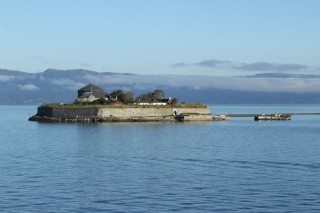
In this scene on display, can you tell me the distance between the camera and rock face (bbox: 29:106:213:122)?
103062 millimetres

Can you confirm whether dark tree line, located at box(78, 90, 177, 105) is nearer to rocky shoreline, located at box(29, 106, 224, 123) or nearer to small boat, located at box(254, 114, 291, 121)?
rocky shoreline, located at box(29, 106, 224, 123)

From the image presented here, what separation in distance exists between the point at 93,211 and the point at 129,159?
1836cm

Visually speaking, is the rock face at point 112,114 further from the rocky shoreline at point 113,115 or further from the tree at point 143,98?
the tree at point 143,98

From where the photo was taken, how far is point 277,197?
28.2m

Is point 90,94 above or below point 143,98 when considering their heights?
above

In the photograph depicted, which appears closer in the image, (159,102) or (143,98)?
(159,102)

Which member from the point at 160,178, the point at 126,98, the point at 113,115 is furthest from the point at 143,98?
the point at 160,178

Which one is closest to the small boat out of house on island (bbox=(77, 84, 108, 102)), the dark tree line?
the dark tree line

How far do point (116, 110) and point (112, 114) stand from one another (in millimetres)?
975

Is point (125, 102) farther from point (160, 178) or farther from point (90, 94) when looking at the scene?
point (160, 178)

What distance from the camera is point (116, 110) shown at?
104 meters

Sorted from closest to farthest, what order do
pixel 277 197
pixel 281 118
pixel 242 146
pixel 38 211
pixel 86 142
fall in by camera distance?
pixel 38 211
pixel 277 197
pixel 242 146
pixel 86 142
pixel 281 118

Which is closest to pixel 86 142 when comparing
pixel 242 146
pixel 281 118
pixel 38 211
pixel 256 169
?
pixel 242 146

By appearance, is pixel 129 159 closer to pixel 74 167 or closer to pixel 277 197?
pixel 74 167
